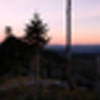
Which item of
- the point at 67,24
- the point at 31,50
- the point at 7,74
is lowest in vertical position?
the point at 7,74

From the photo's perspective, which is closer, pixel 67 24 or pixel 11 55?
pixel 67 24

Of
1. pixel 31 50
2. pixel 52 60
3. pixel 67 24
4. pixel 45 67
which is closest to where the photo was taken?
pixel 67 24

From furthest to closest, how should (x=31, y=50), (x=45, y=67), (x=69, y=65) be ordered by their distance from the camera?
1. (x=45, y=67)
2. (x=31, y=50)
3. (x=69, y=65)

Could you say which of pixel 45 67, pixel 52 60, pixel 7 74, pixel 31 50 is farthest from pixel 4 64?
pixel 52 60

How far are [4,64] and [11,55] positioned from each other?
3.96 feet

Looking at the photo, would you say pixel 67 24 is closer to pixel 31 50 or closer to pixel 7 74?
pixel 31 50

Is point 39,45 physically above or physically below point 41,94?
above

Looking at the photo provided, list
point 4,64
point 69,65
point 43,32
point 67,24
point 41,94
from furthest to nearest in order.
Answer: point 4,64 → point 43,32 → point 69,65 → point 67,24 → point 41,94

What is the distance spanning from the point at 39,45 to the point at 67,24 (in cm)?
722

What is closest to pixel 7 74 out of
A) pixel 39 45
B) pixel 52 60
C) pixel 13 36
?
pixel 13 36

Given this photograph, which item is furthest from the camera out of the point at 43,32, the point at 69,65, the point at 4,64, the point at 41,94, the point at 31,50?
the point at 4,64

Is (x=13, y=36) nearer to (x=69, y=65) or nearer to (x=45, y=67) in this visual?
(x=45, y=67)

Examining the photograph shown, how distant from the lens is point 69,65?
18.3 metres

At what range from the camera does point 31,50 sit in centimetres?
2516
